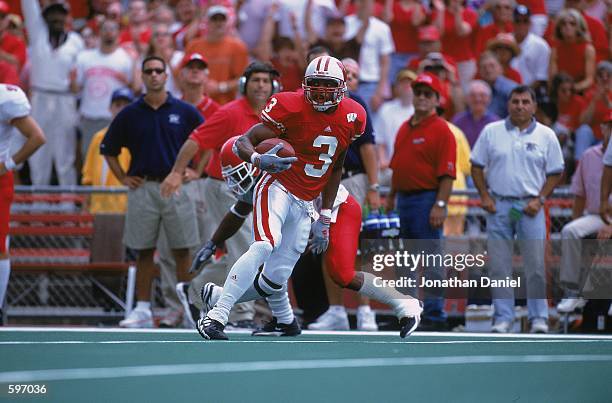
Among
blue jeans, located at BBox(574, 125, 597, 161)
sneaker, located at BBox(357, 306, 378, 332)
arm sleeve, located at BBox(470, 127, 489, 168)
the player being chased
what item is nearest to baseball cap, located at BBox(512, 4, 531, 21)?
blue jeans, located at BBox(574, 125, 597, 161)

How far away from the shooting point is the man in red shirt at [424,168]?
10.5 metres

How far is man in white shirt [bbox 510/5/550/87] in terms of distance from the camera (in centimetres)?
1411

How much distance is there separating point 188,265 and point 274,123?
3.06 meters

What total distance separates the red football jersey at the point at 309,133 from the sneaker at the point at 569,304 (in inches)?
126

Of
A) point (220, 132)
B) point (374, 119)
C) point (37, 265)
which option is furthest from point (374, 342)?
point (374, 119)

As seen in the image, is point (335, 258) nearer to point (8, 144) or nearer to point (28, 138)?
point (28, 138)

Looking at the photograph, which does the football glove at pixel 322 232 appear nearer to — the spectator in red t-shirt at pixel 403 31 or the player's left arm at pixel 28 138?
the player's left arm at pixel 28 138

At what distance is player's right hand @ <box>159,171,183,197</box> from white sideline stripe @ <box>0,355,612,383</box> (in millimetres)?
3131

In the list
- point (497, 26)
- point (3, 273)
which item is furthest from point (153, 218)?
point (497, 26)

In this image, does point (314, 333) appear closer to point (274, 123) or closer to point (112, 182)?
point (274, 123)

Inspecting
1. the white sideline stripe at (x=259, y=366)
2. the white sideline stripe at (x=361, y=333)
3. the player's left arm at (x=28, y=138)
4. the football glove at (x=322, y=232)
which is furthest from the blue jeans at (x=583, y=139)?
the player's left arm at (x=28, y=138)

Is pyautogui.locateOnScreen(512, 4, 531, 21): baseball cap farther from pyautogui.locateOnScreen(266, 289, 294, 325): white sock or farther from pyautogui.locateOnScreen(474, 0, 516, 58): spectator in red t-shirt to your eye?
pyautogui.locateOnScreen(266, 289, 294, 325): white sock

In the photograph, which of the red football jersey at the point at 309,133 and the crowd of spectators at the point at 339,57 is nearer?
the red football jersey at the point at 309,133

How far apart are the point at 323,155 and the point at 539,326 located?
2936 mm
